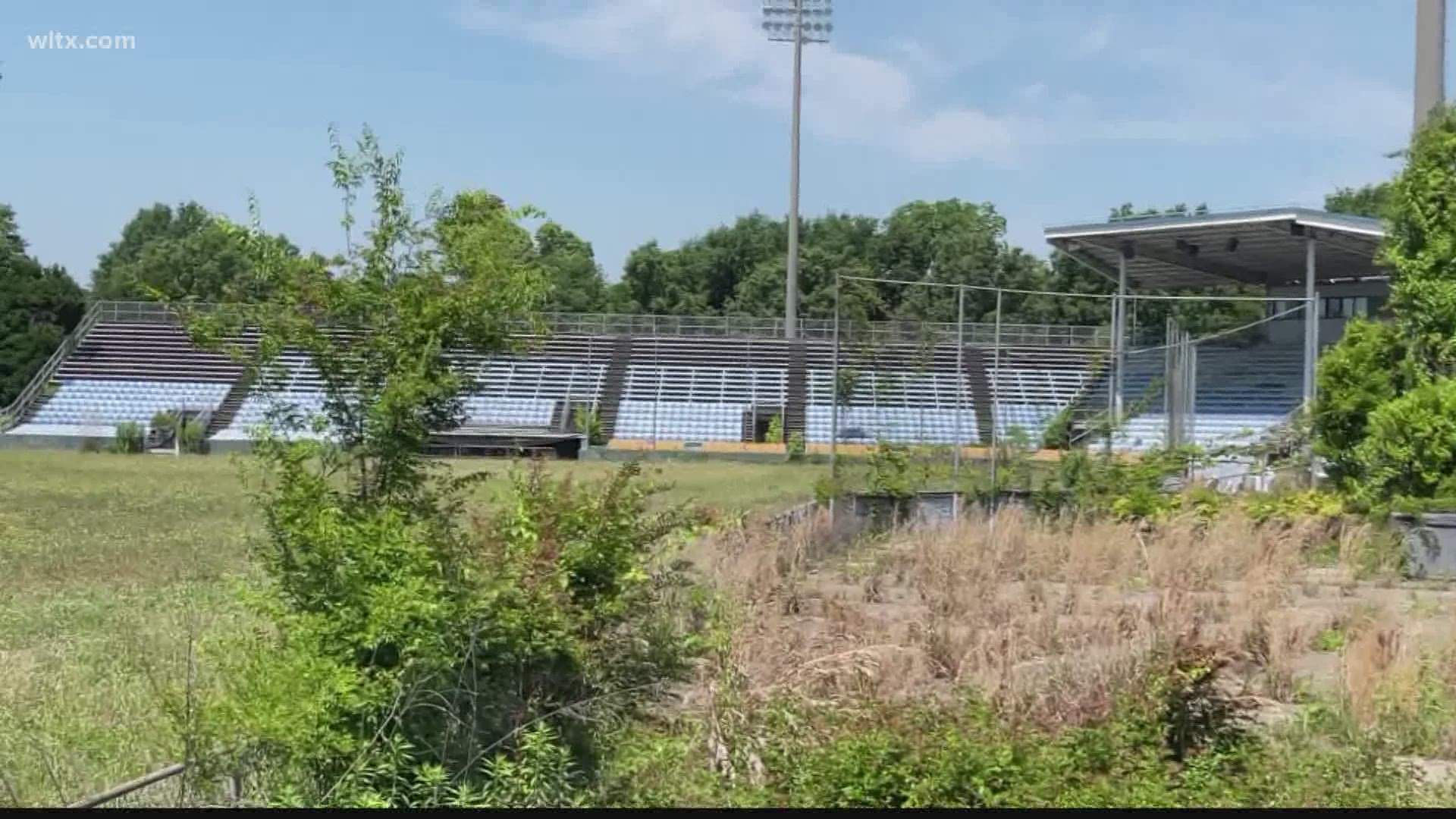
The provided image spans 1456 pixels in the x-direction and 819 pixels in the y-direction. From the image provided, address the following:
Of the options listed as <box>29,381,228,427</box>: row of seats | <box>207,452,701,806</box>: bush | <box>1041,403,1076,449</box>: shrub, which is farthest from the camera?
<box>29,381,228,427</box>: row of seats

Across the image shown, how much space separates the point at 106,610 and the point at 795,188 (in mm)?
46796

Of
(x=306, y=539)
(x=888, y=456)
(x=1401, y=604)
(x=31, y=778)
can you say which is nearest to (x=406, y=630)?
(x=306, y=539)

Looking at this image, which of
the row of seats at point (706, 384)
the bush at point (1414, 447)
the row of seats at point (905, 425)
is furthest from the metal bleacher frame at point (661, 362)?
the bush at point (1414, 447)

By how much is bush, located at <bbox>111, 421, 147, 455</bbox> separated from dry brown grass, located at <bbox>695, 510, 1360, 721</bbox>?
37275 mm

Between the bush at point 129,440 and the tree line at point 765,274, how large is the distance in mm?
12270

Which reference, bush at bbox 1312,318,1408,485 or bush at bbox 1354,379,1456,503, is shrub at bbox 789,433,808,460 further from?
bush at bbox 1354,379,1456,503

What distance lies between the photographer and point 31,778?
5.49 metres

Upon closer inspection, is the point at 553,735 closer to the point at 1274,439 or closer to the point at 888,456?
the point at 888,456

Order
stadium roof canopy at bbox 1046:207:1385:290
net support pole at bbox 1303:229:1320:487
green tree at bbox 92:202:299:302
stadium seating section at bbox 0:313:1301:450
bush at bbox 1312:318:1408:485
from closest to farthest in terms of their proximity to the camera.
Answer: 1. bush at bbox 1312:318:1408:485
2. net support pole at bbox 1303:229:1320:487
3. stadium roof canopy at bbox 1046:207:1385:290
4. stadium seating section at bbox 0:313:1301:450
5. green tree at bbox 92:202:299:302

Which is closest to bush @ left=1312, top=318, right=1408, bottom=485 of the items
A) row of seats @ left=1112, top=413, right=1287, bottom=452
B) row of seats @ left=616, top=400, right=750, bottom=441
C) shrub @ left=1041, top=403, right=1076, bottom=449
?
row of seats @ left=1112, top=413, right=1287, bottom=452

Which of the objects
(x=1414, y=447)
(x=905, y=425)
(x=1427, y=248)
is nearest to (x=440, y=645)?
(x=1414, y=447)

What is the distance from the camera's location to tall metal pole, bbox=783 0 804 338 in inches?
2128

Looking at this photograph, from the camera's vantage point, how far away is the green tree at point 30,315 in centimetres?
5919

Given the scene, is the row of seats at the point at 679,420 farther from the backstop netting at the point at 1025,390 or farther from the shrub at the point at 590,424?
the backstop netting at the point at 1025,390
